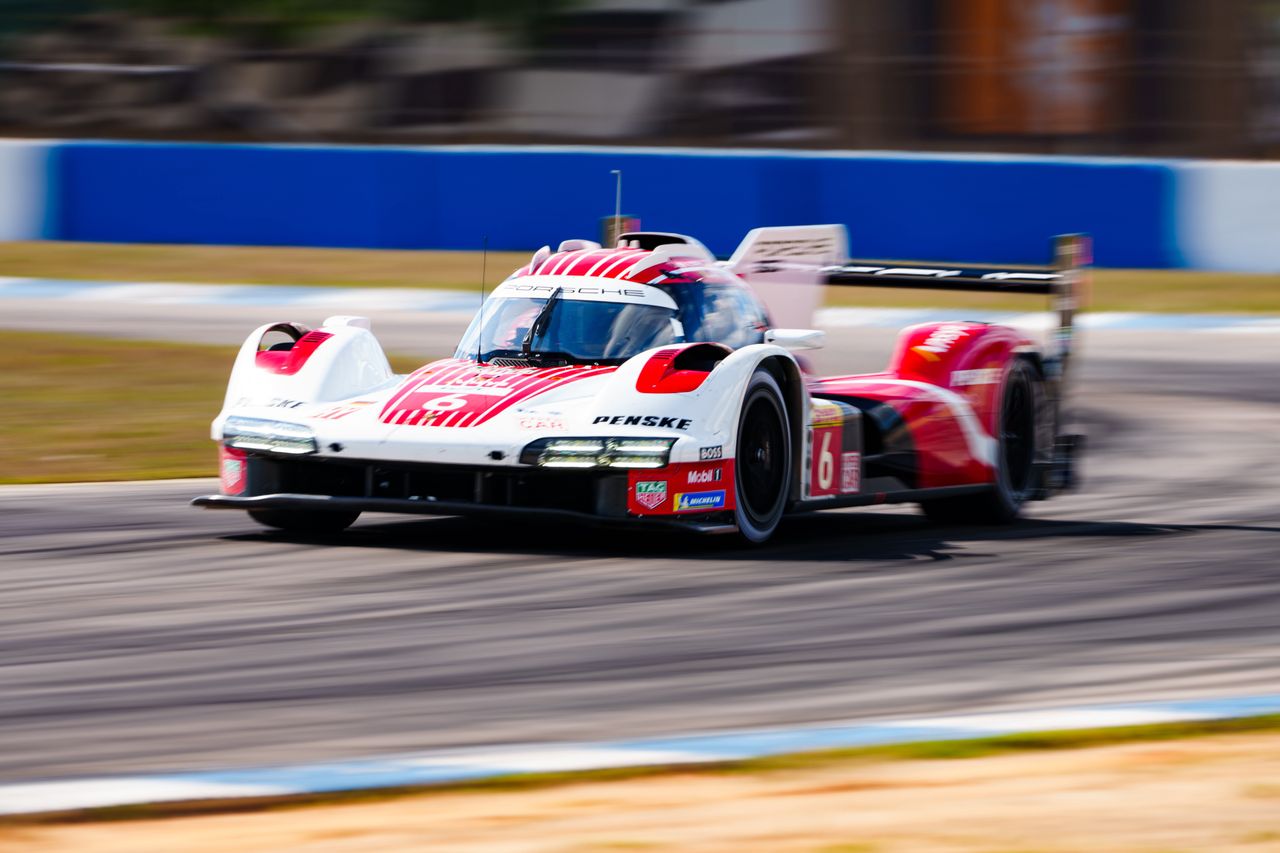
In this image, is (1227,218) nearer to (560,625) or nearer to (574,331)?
(574,331)

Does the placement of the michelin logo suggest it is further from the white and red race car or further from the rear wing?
the rear wing

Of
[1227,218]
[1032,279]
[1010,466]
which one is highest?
[1227,218]

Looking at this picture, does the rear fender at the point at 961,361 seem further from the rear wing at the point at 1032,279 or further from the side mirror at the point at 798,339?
the side mirror at the point at 798,339

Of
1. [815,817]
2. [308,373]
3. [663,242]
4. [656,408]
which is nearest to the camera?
[815,817]

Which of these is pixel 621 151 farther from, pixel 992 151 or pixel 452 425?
pixel 452 425

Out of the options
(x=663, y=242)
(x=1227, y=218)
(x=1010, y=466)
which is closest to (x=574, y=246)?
(x=663, y=242)

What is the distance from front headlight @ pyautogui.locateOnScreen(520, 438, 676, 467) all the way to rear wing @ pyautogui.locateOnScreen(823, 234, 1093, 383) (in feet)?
8.19

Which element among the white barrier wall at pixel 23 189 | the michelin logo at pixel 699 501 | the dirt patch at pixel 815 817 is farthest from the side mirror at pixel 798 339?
the white barrier wall at pixel 23 189

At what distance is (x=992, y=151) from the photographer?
25.3 m

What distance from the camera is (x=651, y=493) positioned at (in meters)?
8.39

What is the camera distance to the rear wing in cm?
1070

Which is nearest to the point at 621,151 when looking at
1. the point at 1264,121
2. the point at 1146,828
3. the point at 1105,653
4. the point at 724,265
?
the point at 1264,121

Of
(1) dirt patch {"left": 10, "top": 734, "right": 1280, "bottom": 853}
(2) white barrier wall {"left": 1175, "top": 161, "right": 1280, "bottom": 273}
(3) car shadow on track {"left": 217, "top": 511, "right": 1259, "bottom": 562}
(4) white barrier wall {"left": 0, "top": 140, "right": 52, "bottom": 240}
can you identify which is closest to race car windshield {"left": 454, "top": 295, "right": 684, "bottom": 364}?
(3) car shadow on track {"left": 217, "top": 511, "right": 1259, "bottom": 562}

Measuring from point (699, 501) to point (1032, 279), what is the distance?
2984mm
